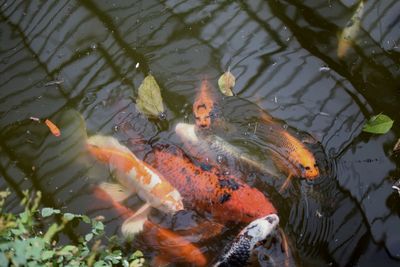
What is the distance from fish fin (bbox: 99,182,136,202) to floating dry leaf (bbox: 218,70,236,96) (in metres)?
1.06

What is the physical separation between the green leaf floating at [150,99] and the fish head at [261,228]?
1.14m

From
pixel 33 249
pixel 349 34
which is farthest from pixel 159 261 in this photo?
pixel 349 34

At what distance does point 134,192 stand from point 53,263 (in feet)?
3.89

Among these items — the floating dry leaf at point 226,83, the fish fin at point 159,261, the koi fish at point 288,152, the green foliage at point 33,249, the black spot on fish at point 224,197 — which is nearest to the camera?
the green foliage at point 33,249

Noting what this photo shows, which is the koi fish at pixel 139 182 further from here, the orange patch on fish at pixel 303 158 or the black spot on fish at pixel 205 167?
the orange patch on fish at pixel 303 158

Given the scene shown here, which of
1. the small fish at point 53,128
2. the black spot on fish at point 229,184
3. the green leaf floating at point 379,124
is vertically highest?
the small fish at point 53,128

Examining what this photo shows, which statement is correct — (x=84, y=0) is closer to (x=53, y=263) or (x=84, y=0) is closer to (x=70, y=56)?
(x=70, y=56)

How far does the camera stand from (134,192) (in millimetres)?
3418

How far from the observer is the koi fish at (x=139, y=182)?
10.8 feet

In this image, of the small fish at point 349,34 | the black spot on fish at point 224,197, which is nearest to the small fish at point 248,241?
the black spot on fish at point 224,197

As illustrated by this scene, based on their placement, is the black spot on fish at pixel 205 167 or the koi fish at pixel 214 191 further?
the black spot on fish at pixel 205 167

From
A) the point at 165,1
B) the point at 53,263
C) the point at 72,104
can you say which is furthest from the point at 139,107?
the point at 53,263

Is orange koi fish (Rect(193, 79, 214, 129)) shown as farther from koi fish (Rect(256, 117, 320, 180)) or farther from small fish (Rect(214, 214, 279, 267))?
small fish (Rect(214, 214, 279, 267))

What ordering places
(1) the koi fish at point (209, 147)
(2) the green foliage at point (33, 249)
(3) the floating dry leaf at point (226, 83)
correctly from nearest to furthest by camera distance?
(2) the green foliage at point (33, 249) → (1) the koi fish at point (209, 147) → (3) the floating dry leaf at point (226, 83)
